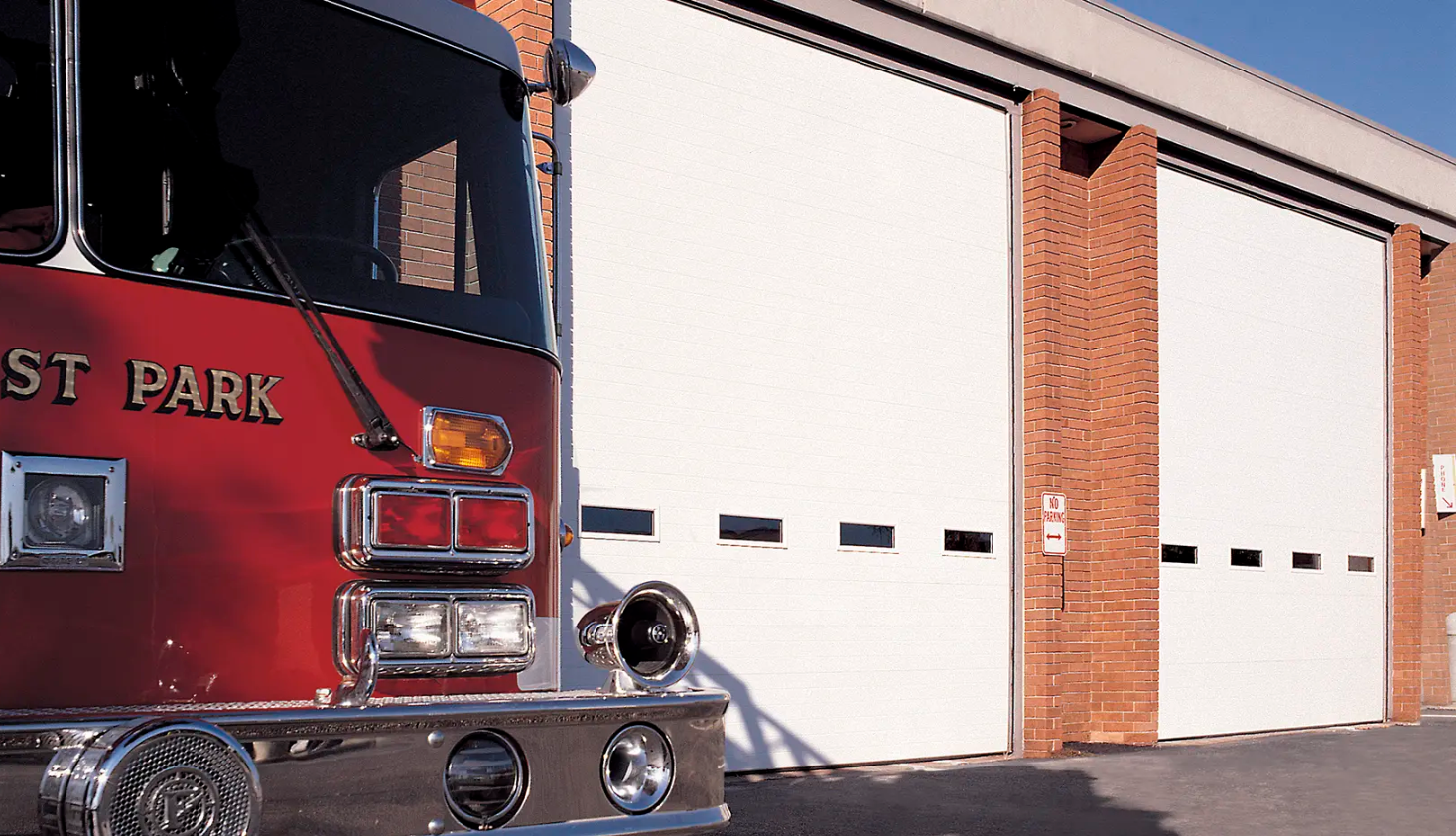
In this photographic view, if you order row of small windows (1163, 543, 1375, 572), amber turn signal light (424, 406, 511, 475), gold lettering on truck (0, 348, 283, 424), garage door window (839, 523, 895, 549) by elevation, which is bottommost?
row of small windows (1163, 543, 1375, 572)

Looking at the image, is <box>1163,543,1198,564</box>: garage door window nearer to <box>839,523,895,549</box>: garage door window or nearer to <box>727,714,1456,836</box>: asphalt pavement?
<box>727,714,1456,836</box>: asphalt pavement

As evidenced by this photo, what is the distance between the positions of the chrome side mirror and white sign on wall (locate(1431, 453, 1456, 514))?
50.6 ft

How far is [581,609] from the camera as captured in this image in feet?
27.7

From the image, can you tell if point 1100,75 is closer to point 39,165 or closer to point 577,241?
point 577,241

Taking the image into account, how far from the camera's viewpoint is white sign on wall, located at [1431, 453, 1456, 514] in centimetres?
1709

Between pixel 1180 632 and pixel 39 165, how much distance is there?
11.5 metres

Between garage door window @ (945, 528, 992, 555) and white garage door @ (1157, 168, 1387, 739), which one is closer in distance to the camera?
garage door window @ (945, 528, 992, 555)

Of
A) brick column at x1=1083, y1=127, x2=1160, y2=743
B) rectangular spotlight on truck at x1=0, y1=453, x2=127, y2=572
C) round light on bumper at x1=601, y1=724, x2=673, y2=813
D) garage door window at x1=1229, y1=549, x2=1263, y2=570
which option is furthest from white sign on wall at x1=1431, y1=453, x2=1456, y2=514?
rectangular spotlight on truck at x1=0, y1=453, x2=127, y2=572

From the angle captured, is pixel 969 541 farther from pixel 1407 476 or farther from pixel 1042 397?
pixel 1407 476

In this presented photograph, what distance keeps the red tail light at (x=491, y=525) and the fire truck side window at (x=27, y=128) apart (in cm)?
101

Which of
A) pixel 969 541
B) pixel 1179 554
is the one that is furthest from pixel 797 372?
pixel 1179 554

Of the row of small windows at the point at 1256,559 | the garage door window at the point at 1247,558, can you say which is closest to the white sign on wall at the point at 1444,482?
the row of small windows at the point at 1256,559

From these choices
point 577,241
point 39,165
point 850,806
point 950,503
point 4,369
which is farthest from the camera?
point 950,503

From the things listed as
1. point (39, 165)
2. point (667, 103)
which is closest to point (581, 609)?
point (667, 103)
